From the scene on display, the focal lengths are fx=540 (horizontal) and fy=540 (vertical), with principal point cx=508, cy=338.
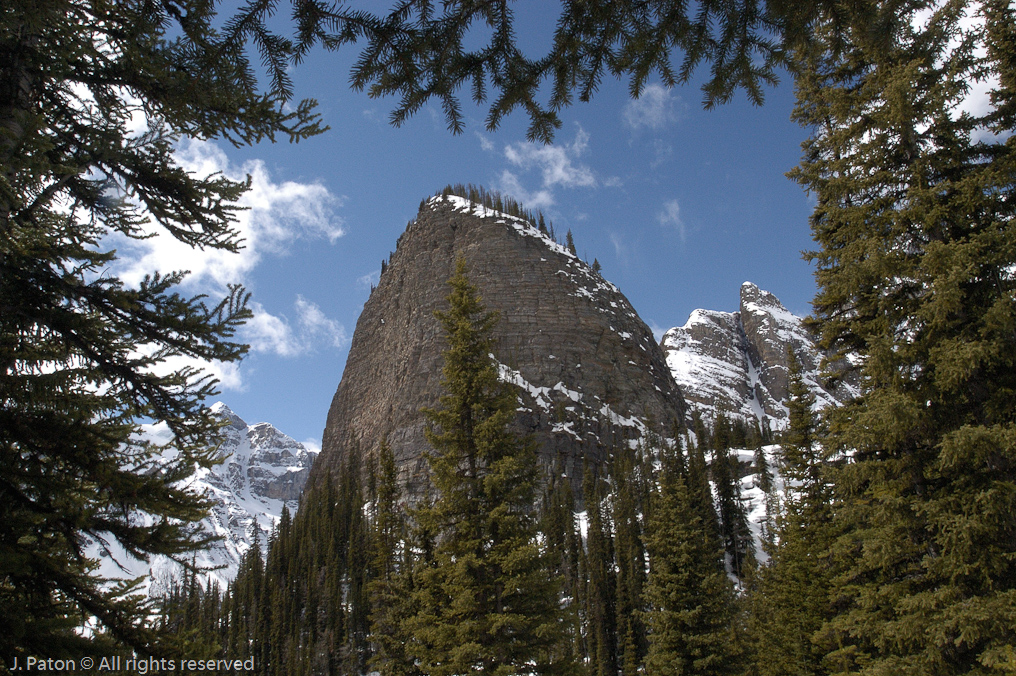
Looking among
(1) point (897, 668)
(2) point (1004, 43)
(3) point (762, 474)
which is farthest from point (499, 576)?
(3) point (762, 474)

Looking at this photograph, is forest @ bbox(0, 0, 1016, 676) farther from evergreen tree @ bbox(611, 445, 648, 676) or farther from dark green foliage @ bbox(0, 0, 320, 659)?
evergreen tree @ bbox(611, 445, 648, 676)

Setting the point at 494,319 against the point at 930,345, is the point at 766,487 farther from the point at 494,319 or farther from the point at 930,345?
the point at 930,345

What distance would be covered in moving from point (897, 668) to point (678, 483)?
12.3 m

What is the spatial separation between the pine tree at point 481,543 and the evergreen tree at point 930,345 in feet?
21.0

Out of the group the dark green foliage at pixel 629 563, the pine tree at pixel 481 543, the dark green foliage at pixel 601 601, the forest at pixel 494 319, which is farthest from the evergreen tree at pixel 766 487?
the pine tree at pixel 481 543

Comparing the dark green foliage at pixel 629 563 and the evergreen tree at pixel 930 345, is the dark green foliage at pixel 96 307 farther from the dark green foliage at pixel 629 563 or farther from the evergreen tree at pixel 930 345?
the dark green foliage at pixel 629 563

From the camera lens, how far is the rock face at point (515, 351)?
95438 millimetres

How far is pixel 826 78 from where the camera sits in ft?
39.3

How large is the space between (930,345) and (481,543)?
9950mm

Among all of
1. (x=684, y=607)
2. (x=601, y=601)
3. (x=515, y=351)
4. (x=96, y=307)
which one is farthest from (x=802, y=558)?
(x=515, y=351)

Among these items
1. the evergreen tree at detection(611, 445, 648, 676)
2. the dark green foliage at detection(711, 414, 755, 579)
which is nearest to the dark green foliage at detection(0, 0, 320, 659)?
the evergreen tree at detection(611, 445, 648, 676)

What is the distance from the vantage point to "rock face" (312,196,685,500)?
313 feet

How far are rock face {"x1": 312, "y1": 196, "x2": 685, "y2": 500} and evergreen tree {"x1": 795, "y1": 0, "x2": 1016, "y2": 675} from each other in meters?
79.6

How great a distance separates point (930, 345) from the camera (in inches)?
349
